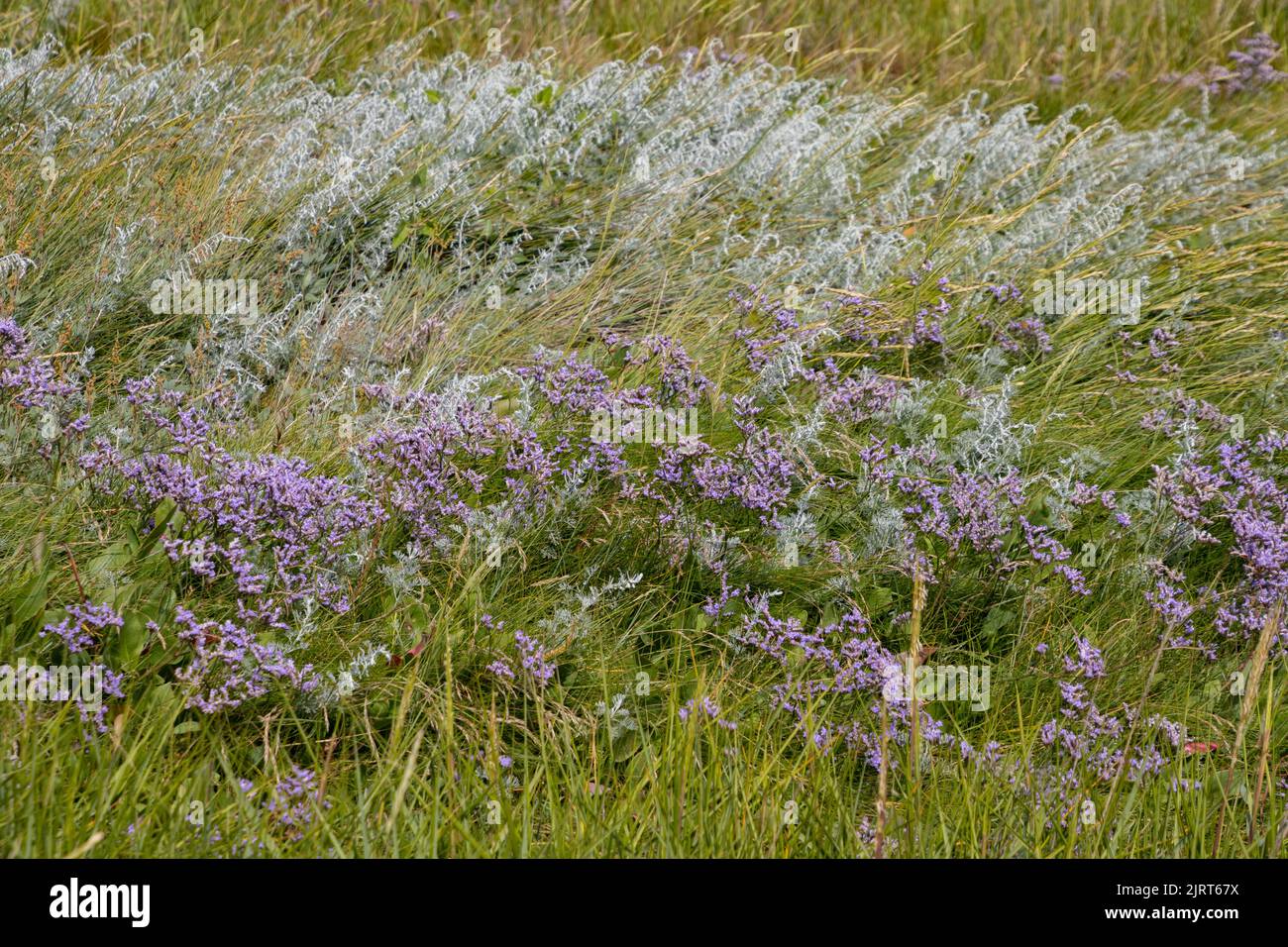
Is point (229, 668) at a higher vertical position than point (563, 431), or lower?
lower

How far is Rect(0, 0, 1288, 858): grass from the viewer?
2.51 m

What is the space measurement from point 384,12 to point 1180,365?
500 cm

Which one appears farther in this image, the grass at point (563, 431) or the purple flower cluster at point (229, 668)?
the purple flower cluster at point (229, 668)

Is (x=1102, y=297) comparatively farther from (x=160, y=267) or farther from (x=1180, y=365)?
(x=160, y=267)

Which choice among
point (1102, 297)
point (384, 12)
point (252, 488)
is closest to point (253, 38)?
point (384, 12)

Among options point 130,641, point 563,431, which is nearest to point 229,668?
point 130,641

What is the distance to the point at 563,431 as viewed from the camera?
12.2 ft

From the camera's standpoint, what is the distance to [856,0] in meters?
8.50

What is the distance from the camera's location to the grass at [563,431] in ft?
8.22

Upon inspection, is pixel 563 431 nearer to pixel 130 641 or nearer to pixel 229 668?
pixel 229 668

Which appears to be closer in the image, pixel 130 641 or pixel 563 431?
pixel 130 641

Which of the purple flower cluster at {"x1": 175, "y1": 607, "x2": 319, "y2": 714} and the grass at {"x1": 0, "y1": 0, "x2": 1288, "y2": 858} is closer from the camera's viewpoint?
the grass at {"x1": 0, "y1": 0, "x2": 1288, "y2": 858}

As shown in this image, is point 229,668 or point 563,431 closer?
point 229,668

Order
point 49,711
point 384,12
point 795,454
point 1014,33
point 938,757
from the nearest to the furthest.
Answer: point 49,711
point 938,757
point 795,454
point 384,12
point 1014,33
